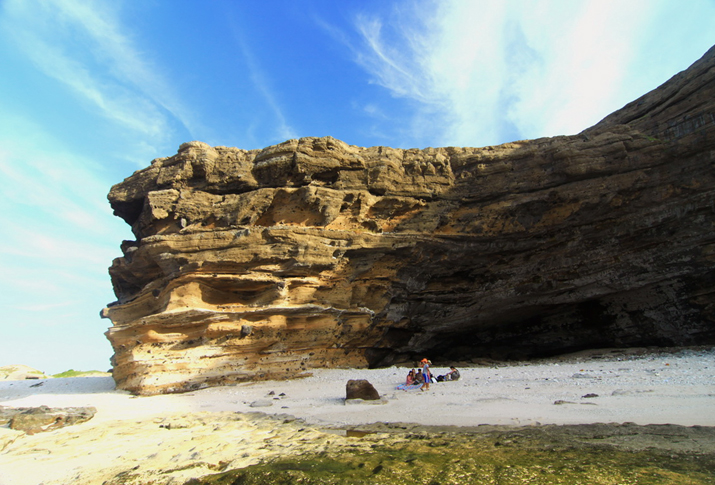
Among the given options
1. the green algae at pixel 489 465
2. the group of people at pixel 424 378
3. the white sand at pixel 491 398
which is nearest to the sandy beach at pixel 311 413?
the white sand at pixel 491 398

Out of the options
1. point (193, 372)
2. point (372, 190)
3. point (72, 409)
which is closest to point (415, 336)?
point (372, 190)

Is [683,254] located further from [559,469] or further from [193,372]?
[193,372]

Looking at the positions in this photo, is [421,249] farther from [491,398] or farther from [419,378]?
[491,398]

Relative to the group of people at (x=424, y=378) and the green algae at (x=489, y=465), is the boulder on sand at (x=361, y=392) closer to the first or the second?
the group of people at (x=424, y=378)

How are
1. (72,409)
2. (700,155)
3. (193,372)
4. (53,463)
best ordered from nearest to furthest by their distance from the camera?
(53,463) < (72,409) < (193,372) < (700,155)

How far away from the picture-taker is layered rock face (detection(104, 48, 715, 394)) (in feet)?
46.3

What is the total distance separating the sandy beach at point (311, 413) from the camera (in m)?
5.49

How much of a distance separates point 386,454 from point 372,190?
12.6 metres

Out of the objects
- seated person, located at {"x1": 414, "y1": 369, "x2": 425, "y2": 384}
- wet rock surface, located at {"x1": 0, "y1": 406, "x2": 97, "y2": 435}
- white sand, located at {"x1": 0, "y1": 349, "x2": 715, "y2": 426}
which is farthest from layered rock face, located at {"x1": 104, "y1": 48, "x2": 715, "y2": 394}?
seated person, located at {"x1": 414, "y1": 369, "x2": 425, "y2": 384}

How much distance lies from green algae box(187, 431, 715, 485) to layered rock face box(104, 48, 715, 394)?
9.52 meters

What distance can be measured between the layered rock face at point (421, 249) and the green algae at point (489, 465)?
9.52m

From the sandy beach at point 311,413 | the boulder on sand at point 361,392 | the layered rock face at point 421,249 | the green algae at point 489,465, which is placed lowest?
the green algae at point 489,465

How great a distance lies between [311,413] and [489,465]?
4.81 m

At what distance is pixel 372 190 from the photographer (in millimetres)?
16500
